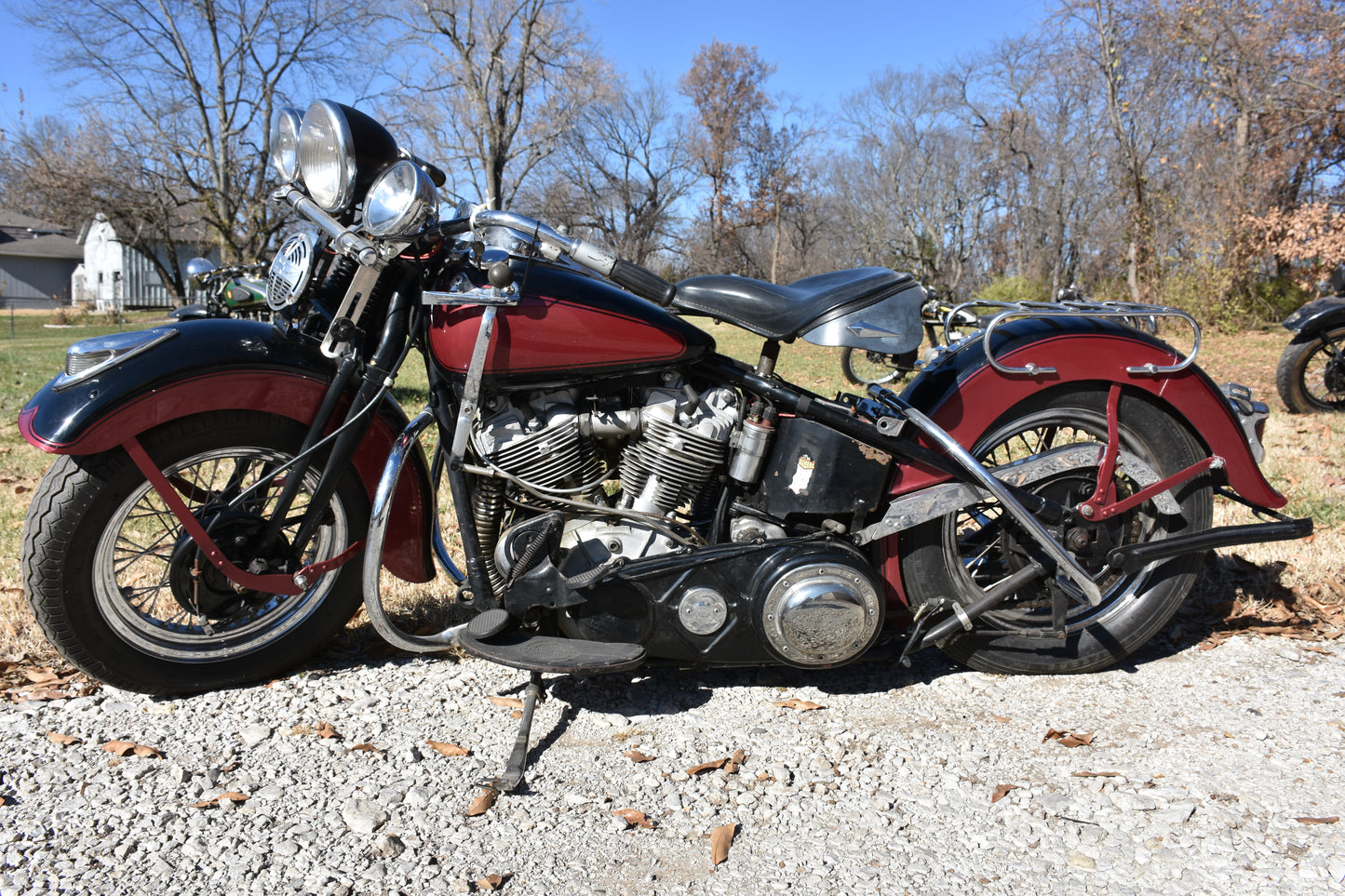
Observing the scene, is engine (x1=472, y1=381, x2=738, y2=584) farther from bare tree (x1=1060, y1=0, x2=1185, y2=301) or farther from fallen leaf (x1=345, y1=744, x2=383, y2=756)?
bare tree (x1=1060, y1=0, x2=1185, y2=301)

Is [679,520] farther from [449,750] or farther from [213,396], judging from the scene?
[213,396]

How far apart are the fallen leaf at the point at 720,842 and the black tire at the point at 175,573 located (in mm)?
1416

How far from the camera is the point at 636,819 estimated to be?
2.17 meters

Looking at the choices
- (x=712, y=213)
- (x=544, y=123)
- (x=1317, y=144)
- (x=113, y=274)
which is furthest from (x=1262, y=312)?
(x=113, y=274)

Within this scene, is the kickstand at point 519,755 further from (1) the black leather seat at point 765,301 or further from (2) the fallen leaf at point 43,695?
(2) the fallen leaf at point 43,695

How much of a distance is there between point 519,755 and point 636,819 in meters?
0.37

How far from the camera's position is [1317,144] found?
45.3 ft

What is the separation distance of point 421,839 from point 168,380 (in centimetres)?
139

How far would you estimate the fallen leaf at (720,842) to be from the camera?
2.04 metres

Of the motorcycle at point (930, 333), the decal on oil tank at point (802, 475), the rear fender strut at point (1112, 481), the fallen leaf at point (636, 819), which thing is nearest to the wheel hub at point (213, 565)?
the fallen leaf at point (636, 819)

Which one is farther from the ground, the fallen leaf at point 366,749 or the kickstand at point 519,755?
the kickstand at point 519,755

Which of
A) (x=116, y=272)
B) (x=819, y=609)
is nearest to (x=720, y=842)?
(x=819, y=609)

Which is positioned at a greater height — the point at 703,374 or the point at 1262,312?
the point at 1262,312

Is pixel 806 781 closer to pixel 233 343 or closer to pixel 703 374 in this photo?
pixel 703 374
